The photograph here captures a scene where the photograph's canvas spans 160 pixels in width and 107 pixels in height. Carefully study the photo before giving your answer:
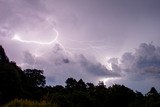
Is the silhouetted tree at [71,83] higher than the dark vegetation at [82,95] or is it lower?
higher

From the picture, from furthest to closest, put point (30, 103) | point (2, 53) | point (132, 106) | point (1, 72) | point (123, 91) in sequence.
Answer: point (2, 53) → point (123, 91) → point (1, 72) → point (132, 106) → point (30, 103)

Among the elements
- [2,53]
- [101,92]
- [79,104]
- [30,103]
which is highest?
[2,53]

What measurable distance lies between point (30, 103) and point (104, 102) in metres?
36.2

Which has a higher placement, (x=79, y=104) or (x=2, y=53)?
(x=2, y=53)

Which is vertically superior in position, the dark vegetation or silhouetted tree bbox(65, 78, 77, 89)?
silhouetted tree bbox(65, 78, 77, 89)

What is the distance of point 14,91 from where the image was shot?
55969 mm

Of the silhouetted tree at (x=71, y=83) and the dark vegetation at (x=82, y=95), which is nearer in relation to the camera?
the dark vegetation at (x=82, y=95)

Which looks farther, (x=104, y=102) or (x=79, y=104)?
(x=104, y=102)

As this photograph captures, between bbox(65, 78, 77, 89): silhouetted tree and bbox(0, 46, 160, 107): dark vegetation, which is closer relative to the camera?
bbox(0, 46, 160, 107): dark vegetation

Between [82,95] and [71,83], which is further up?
[71,83]

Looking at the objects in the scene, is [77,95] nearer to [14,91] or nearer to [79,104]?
[79,104]

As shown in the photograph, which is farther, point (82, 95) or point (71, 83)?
point (71, 83)

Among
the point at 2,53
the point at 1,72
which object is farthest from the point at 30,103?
the point at 2,53

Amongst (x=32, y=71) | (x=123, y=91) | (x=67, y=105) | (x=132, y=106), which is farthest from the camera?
(x=32, y=71)
